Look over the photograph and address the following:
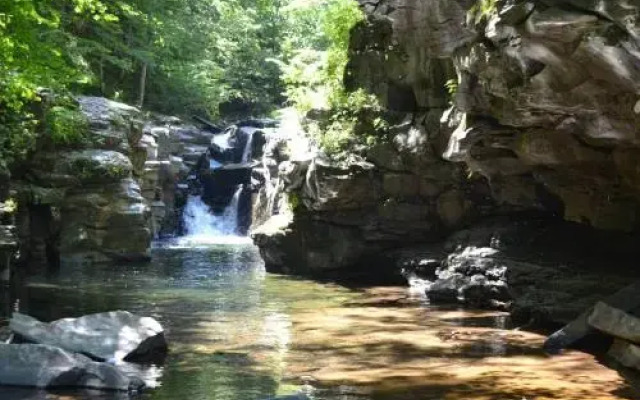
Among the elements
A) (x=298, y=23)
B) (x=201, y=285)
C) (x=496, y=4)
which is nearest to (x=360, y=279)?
(x=201, y=285)

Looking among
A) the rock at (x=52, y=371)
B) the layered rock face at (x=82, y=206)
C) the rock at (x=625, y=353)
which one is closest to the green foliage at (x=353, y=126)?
the layered rock face at (x=82, y=206)

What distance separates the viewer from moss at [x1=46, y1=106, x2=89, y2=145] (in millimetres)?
21594

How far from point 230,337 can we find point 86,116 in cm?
1399

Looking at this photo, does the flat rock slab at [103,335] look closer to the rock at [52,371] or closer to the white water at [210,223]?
the rock at [52,371]

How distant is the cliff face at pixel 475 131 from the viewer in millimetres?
9508

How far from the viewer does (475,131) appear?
1384cm

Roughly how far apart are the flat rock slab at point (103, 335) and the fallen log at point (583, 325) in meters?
6.24

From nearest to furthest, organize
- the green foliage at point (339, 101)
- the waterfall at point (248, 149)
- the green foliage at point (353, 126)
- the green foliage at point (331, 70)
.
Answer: the green foliage at point (353, 126) → the green foliage at point (339, 101) → the green foliage at point (331, 70) → the waterfall at point (248, 149)

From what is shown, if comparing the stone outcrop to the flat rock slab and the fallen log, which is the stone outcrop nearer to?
the fallen log

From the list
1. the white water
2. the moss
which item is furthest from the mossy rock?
the white water

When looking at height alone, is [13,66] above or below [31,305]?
above

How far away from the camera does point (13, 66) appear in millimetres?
16141

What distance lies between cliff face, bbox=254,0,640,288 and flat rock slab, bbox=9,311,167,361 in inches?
257

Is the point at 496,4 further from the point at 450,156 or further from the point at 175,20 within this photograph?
the point at 175,20
